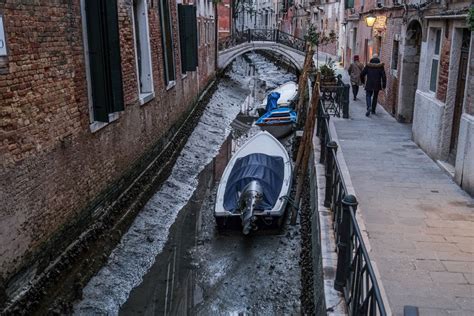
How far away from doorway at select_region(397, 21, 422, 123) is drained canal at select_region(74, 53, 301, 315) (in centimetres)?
449

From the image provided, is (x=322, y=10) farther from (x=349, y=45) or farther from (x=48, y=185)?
(x=48, y=185)

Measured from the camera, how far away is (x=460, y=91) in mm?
7781

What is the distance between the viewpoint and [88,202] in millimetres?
6695

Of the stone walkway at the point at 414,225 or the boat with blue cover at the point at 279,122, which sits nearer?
the stone walkway at the point at 414,225

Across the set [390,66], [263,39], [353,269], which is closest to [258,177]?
[353,269]

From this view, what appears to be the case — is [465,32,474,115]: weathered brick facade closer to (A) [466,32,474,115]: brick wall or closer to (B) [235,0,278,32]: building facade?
(A) [466,32,474,115]: brick wall

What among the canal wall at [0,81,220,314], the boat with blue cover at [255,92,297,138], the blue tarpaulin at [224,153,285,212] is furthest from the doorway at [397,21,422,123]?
the canal wall at [0,81,220,314]

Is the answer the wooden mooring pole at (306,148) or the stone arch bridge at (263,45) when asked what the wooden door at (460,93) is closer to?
the wooden mooring pole at (306,148)

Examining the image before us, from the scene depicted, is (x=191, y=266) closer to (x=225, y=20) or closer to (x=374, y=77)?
(x=374, y=77)

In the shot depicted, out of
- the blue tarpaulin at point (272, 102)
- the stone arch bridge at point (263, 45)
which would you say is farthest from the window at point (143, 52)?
the stone arch bridge at point (263, 45)

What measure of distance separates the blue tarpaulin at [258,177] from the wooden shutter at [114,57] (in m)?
2.30

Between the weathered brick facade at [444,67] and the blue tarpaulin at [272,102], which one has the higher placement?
the weathered brick facade at [444,67]

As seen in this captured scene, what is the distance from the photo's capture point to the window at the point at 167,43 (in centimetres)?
1142

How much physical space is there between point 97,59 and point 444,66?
17.3 feet
